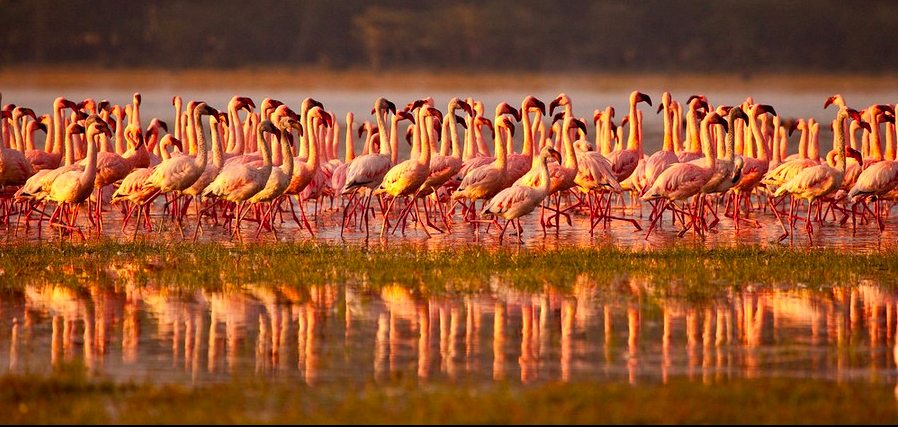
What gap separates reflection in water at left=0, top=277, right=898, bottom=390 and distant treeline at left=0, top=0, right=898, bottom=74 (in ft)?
228

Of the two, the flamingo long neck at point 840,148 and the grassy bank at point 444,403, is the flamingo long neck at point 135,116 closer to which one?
the flamingo long neck at point 840,148

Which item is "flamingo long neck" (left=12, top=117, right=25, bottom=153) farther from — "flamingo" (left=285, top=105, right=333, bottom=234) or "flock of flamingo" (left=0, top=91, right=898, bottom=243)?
"flamingo" (left=285, top=105, right=333, bottom=234)

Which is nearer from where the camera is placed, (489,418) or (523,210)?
(489,418)

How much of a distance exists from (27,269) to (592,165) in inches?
279

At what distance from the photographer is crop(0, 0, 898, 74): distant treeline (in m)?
82.2

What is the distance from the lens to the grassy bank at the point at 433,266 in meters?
13.9

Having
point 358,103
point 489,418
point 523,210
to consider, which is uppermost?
point 358,103

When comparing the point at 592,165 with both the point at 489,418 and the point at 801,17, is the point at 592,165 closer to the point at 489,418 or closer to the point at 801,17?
the point at 489,418

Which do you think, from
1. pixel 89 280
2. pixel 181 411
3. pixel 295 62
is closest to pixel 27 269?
pixel 89 280

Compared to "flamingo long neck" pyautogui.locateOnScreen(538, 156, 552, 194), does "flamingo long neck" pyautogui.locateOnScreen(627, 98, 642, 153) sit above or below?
above

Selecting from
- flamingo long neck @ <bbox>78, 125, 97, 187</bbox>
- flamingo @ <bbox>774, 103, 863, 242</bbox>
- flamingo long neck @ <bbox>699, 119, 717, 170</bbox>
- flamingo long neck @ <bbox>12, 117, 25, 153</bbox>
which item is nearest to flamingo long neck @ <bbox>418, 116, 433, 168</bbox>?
flamingo long neck @ <bbox>699, 119, 717, 170</bbox>

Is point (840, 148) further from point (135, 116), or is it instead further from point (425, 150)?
point (135, 116)

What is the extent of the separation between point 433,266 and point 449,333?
3643 mm

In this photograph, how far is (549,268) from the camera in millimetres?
14773
